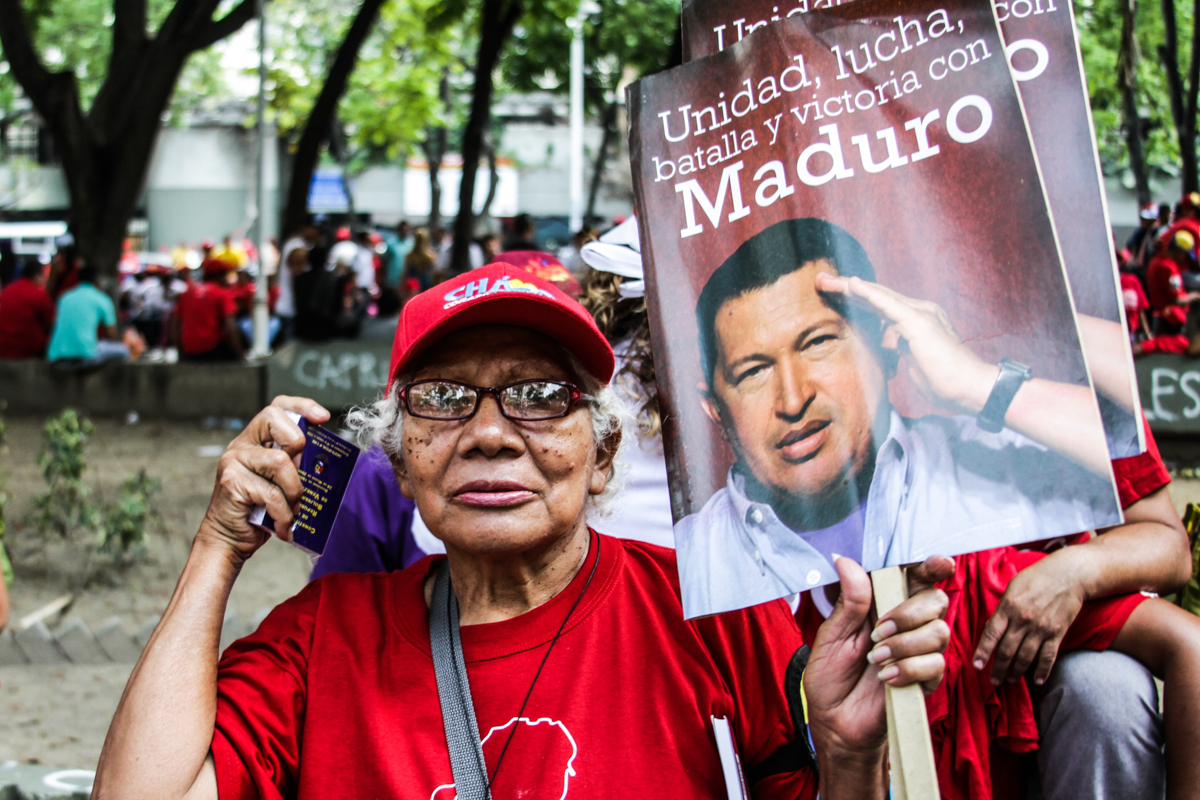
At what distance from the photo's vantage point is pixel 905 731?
1.53 m

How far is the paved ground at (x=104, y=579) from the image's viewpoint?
14.4 feet

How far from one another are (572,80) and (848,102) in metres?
25.9

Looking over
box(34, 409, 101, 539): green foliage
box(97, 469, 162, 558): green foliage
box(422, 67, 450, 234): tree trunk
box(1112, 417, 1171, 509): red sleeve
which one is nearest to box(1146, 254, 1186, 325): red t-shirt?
box(97, 469, 162, 558): green foliage

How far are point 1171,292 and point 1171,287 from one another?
0.16 ft

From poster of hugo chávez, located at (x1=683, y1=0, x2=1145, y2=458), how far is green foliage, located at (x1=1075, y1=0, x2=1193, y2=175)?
55.6 feet

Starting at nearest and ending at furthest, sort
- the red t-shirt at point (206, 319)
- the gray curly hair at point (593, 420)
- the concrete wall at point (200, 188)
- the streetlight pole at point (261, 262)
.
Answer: the gray curly hair at point (593, 420) → the red t-shirt at point (206, 319) → the streetlight pole at point (261, 262) → the concrete wall at point (200, 188)

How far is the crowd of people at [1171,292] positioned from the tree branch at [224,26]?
9.08 m

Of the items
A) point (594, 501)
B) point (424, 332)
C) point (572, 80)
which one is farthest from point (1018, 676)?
point (572, 80)

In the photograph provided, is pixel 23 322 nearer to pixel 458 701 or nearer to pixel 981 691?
pixel 458 701

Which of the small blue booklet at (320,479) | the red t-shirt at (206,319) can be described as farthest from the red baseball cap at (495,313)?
the red t-shirt at (206,319)

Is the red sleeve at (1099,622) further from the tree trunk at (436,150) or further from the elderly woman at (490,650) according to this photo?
the tree trunk at (436,150)

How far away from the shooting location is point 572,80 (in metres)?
26.5

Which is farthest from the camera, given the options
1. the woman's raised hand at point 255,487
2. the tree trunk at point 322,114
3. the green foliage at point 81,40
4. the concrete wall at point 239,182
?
the concrete wall at point 239,182

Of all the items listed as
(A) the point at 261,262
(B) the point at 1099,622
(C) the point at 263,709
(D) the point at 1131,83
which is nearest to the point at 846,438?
(B) the point at 1099,622
